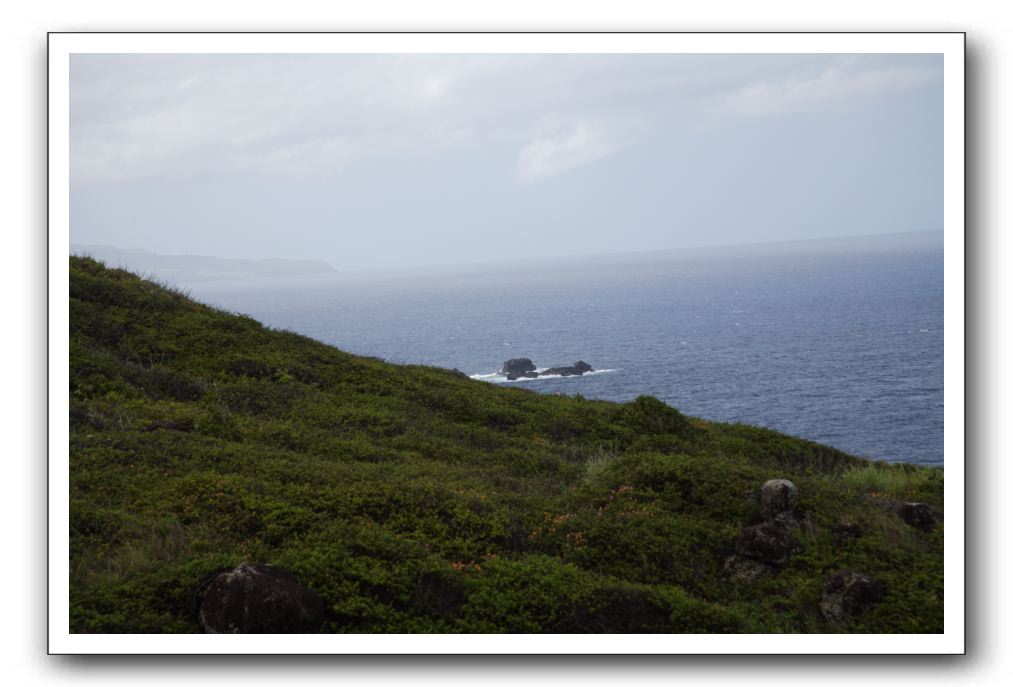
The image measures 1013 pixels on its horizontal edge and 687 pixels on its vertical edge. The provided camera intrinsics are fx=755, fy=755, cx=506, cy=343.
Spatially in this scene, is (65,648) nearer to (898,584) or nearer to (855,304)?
(898,584)

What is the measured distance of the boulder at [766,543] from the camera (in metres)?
8.81

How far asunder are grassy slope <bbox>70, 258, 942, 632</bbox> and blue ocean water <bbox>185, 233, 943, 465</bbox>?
4.46 meters

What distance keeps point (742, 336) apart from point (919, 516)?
6696 centimetres

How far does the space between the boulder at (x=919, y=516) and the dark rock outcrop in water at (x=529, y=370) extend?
51.1 meters

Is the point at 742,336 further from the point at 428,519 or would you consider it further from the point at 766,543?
the point at 428,519

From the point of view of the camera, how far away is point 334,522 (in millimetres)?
8891

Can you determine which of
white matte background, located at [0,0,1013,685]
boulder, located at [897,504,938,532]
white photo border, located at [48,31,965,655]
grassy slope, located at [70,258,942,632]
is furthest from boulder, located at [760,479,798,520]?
white matte background, located at [0,0,1013,685]

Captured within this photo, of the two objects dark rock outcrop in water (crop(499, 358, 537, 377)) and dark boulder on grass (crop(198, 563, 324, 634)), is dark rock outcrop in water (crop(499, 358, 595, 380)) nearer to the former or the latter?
dark rock outcrop in water (crop(499, 358, 537, 377))

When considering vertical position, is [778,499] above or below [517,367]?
below

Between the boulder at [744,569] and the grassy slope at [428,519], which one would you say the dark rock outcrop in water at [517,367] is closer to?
the grassy slope at [428,519]

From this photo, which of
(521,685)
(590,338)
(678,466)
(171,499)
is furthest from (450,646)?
(590,338)

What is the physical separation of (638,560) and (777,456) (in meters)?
9.34
